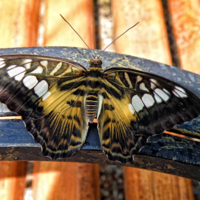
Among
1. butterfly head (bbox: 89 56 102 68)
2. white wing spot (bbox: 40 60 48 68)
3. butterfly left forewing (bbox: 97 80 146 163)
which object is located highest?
butterfly head (bbox: 89 56 102 68)

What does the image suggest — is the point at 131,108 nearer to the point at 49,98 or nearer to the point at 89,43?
the point at 49,98

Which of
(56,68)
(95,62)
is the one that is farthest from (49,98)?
(95,62)

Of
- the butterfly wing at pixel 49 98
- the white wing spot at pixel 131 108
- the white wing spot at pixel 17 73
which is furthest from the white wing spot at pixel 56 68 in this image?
the white wing spot at pixel 131 108

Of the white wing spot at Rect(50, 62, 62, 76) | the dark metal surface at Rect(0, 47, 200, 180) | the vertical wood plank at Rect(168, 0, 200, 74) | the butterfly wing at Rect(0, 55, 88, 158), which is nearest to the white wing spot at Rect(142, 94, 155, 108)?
the dark metal surface at Rect(0, 47, 200, 180)

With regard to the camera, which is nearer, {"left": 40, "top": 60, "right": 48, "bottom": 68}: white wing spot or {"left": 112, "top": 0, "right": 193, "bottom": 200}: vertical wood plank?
{"left": 40, "top": 60, "right": 48, "bottom": 68}: white wing spot

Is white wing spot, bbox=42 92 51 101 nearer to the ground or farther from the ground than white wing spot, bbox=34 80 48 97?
nearer to the ground

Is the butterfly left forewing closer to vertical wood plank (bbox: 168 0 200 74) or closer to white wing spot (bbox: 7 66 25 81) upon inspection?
white wing spot (bbox: 7 66 25 81)
